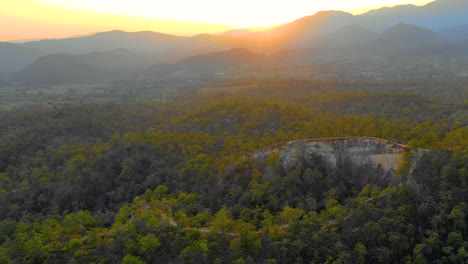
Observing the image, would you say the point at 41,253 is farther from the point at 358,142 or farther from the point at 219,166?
the point at 358,142

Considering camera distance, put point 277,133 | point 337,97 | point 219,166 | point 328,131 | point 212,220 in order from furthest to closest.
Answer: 1. point 337,97
2. point 277,133
3. point 328,131
4. point 219,166
5. point 212,220

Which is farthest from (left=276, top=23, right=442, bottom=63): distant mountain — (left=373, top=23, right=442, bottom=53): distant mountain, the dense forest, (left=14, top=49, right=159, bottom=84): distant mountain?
the dense forest

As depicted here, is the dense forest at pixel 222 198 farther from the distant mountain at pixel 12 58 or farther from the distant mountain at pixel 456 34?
the distant mountain at pixel 12 58

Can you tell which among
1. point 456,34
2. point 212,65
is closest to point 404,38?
point 456,34

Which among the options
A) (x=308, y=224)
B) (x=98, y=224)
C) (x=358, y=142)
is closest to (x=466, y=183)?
(x=358, y=142)

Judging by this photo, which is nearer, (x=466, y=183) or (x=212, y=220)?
(x=466, y=183)

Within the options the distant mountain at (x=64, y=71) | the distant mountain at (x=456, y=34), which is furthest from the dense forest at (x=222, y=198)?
the distant mountain at (x=456, y=34)

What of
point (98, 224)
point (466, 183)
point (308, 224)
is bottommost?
point (98, 224)
